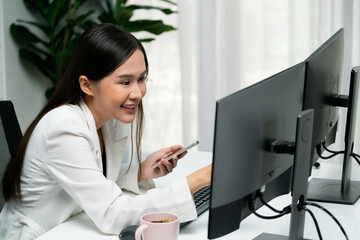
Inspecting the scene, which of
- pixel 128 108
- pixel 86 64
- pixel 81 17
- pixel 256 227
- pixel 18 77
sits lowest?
pixel 256 227

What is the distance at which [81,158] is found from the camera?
1217 mm

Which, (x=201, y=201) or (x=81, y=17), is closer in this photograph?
(x=201, y=201)

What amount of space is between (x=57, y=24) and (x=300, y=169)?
2547mm

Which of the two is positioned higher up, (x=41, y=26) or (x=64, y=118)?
(x=41, y=26)

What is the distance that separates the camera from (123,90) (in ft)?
4.33

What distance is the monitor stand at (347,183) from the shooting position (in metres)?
1.35

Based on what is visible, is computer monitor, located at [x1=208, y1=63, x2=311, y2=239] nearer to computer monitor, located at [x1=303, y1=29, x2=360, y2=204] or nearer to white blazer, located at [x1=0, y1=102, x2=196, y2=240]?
computer monitor, located at [x1=303, y1=29, x2=360, y2=204]

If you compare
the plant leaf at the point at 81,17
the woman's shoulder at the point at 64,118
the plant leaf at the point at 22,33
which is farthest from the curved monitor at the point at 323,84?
the plant leaf at the point at 22,33

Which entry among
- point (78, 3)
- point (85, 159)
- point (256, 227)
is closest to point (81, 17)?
point (78, 3)

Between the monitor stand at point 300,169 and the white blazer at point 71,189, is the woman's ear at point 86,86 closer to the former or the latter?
the white blazer at point 71,189

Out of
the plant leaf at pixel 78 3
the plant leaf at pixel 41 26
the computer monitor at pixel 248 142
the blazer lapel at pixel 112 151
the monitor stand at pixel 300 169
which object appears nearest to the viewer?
the computer monitor at pixel 248 142

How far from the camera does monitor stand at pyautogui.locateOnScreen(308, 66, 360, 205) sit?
1352mm

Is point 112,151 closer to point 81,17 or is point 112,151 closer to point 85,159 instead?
point 85,159

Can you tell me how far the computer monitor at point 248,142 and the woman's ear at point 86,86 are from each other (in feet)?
1.80
